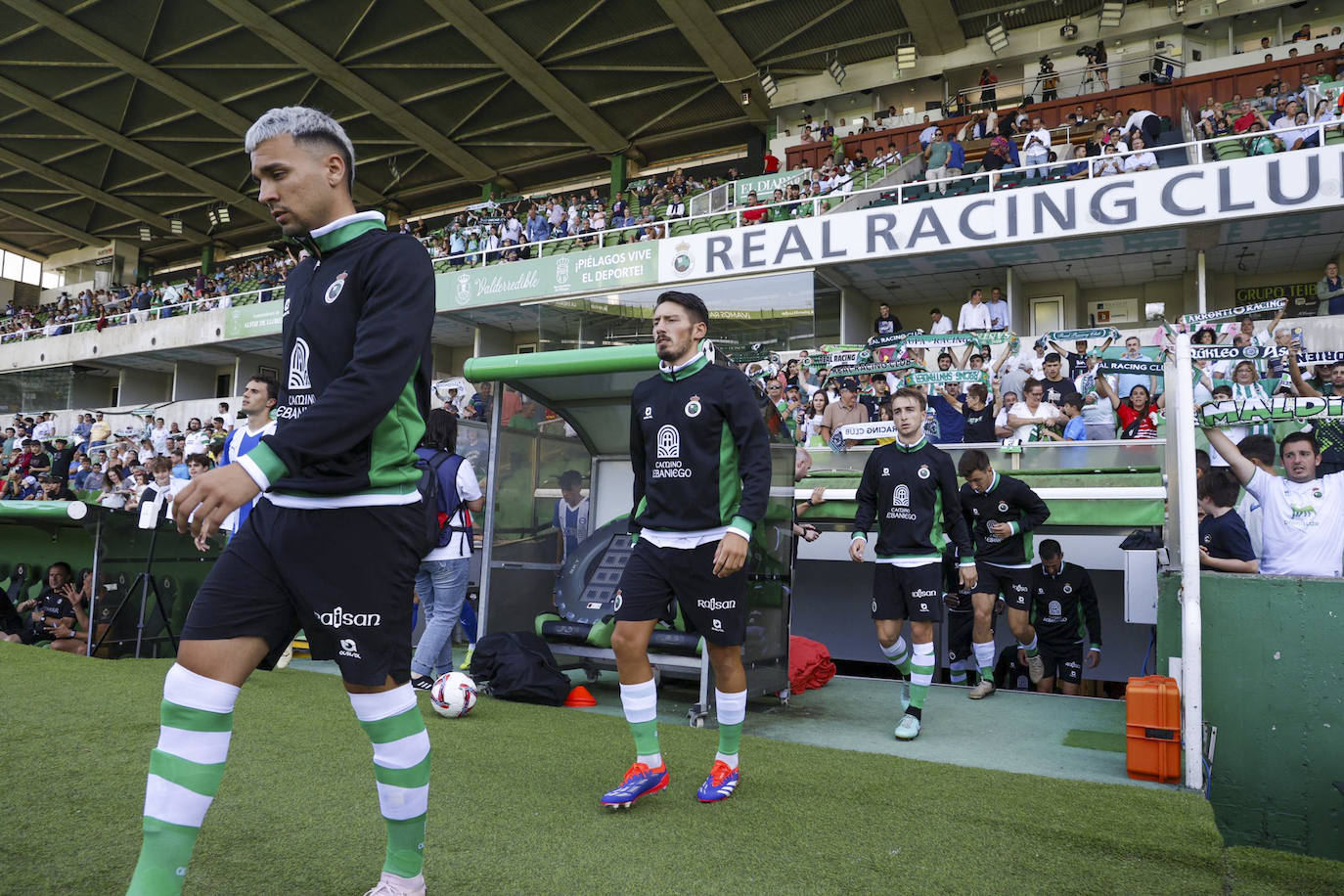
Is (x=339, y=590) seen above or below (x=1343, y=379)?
below

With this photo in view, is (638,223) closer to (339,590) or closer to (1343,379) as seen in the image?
(1343,379)

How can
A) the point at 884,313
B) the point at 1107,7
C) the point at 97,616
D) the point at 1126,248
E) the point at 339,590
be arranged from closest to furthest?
the point at 339,590 < the point at 97,616 < the point at 1126,248 < the point at 884,313 < the point at 1107,7

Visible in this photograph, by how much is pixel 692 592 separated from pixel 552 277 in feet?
65.1

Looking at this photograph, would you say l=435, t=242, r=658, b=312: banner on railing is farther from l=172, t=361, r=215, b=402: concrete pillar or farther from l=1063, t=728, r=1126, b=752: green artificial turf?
l=1063, t=728, r=1126, b=752: green artificial turf

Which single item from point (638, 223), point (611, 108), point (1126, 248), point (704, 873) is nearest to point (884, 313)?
point (1126, 248)

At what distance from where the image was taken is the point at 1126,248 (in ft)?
58.2

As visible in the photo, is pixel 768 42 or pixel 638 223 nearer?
pixel 638 223

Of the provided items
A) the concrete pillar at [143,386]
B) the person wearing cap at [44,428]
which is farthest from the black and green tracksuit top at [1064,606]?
the concrete pillar at [143,386]

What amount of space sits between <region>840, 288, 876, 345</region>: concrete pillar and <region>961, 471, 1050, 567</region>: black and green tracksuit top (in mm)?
13592

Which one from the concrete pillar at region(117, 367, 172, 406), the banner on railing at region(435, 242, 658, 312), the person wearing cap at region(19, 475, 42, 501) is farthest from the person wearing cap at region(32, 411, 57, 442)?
the banner on railing at region(435, 242, 658, 312)

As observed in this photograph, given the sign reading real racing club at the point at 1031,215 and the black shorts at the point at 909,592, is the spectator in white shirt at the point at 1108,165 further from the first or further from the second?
the black shorts at the point at 909,592

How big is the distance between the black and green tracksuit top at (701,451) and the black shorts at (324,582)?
1.71 meters

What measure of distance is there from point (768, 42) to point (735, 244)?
897 cm

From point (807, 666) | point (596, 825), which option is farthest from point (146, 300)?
point (596, 825)
